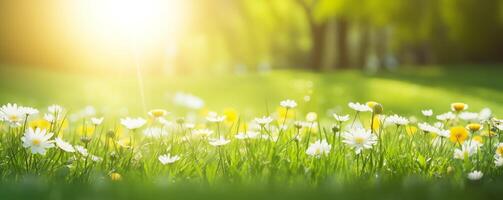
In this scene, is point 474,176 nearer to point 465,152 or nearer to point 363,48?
point 465,152

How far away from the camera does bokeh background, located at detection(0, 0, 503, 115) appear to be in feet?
39.1

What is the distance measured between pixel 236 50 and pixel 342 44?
4358 mm

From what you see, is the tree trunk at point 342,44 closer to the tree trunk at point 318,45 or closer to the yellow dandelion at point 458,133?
the tree trunk at point 318,45

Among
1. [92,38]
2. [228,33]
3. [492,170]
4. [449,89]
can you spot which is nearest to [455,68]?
[449,89]

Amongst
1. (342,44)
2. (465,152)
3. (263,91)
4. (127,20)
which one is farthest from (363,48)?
(465,152)

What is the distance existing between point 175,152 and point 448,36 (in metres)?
18.3

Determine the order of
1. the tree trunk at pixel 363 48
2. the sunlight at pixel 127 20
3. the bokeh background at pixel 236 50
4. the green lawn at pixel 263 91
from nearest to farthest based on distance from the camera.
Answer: the green lawn at pixel 263 91, the bokeh background at pixel 236 50, the sunlight at pixel 127 20, the tree trunk at pixel 363 48

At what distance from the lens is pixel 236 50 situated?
80.7ft

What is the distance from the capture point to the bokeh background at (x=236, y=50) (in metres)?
11.9

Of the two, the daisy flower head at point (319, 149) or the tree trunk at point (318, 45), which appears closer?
the daisy flower head at point (319, 149)

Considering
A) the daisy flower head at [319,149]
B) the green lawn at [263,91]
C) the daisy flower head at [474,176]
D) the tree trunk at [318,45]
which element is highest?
the tree trunk at [318,45]

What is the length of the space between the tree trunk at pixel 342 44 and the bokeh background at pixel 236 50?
0.04m

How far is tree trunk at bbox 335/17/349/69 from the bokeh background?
35 mm

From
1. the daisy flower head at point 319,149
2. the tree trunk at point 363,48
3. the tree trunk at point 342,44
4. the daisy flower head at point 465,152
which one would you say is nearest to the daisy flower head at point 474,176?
the daisy flower head at point 465,152
